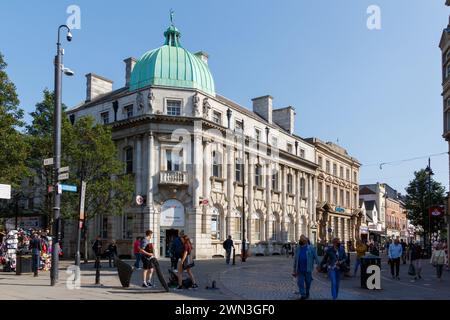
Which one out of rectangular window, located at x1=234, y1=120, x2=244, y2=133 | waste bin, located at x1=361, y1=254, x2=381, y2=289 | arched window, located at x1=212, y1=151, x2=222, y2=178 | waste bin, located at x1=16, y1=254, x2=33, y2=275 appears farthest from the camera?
rectangular window, located at x1=234, y1=120, x2=244, y2=133

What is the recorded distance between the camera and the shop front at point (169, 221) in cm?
3666

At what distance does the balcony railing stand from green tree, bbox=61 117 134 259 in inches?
172

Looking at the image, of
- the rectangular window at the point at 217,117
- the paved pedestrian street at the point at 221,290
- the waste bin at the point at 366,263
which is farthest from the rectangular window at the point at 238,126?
the waste bin at the point at 366,263

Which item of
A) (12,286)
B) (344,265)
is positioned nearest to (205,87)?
(344,265)

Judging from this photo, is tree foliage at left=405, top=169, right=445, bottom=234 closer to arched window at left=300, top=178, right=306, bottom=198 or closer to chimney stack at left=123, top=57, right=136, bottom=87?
arched window at left=300, top=178, right=306, bottom=198

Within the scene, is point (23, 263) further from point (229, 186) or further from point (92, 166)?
point (229, 186)

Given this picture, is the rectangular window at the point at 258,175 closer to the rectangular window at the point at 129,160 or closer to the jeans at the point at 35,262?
the rectangular window at the point at 129,160

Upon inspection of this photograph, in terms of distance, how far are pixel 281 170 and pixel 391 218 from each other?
57.6 metres

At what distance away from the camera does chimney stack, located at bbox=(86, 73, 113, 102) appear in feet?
151

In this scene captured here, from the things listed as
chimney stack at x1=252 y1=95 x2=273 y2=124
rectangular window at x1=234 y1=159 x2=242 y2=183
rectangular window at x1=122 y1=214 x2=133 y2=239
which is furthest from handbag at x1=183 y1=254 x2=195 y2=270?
chimney stack at x1=252 y1=95 x2=273 y2=124

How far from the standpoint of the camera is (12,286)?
15281 mm

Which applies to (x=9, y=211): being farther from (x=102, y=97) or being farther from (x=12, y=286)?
(x=12, y=286)

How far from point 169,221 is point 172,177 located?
10.3 ft

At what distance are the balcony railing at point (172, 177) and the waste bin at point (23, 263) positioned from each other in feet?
54.0
